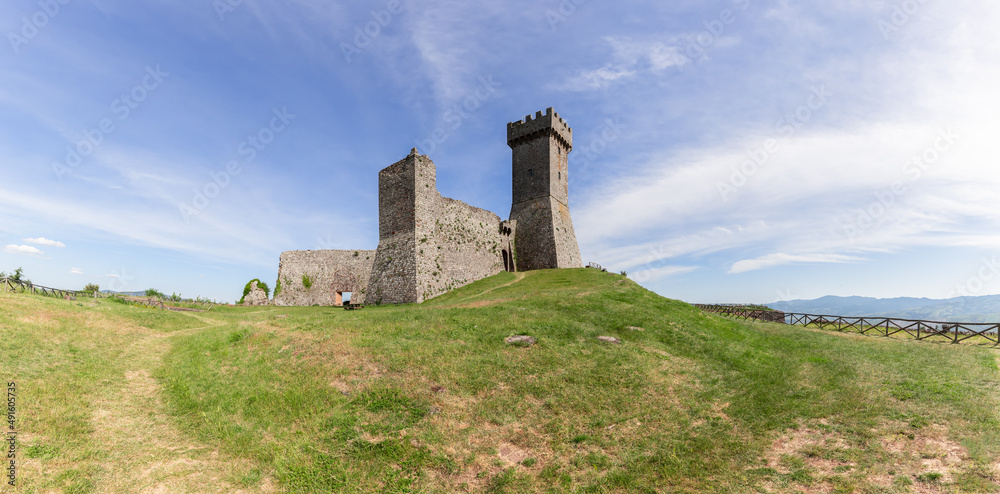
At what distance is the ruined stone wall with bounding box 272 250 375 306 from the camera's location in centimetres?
4075

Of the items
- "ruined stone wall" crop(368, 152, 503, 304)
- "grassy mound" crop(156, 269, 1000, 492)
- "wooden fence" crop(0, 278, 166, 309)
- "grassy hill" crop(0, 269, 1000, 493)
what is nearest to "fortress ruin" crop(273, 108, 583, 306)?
"ruined stone wall" crop(368, 152, 503, 304)

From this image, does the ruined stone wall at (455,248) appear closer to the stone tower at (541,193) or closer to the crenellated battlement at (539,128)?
the stone tower at (541,193)

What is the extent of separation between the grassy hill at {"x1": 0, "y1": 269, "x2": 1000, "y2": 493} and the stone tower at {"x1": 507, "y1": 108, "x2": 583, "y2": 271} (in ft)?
86.5

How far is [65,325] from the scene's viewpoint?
14352mm

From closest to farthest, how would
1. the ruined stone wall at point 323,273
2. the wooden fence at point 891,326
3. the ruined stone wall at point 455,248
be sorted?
the wooden fence at point 891,326 < the ruined stone wall at point 455,248 < the ruined stone wall at point 323,273

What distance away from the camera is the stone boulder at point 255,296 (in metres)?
38.9

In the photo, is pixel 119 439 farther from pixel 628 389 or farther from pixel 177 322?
→ pixel 177 322

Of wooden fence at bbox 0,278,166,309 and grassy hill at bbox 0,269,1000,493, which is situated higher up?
wooden fence at bbox 0,278,166,309

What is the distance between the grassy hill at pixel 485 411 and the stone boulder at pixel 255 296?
976 inches

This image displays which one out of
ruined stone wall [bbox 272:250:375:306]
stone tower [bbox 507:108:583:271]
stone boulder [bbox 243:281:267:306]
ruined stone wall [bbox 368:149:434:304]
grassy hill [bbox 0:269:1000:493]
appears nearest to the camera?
grassy hill [bbox 0:269:1000:493]

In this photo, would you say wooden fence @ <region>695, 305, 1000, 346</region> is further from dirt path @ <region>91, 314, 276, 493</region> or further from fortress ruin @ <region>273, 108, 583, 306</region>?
dirt path @ <region>91, 314, 276, 493</region>

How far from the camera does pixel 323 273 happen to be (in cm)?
4150

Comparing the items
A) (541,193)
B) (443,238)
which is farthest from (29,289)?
(541,193)

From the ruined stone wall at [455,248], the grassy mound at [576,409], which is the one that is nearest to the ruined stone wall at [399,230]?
the ruined stone wall at [455,248]
